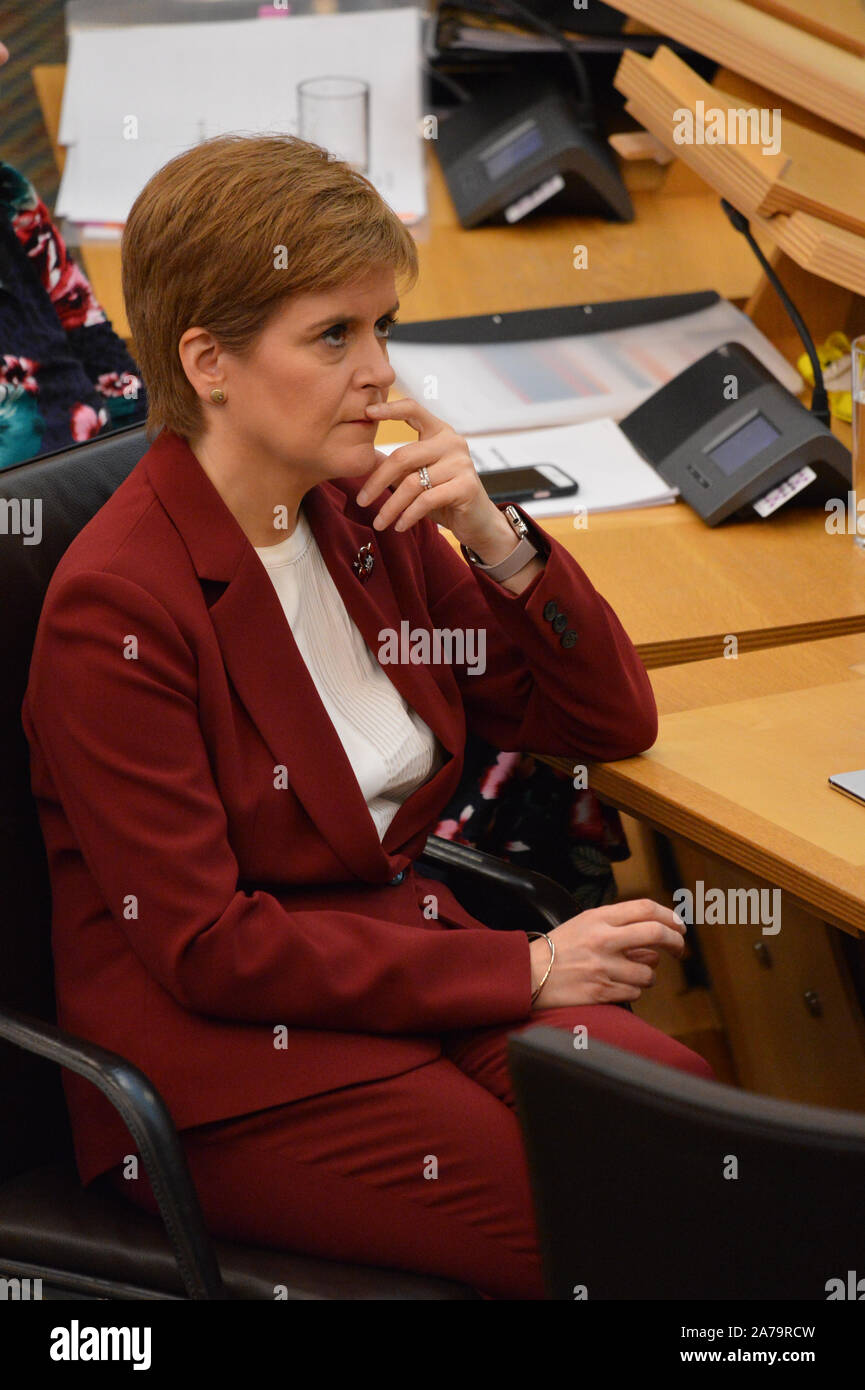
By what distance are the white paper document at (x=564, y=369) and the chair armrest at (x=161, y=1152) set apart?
3.99ft

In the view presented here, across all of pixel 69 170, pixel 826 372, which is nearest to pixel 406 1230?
pixel 826 372

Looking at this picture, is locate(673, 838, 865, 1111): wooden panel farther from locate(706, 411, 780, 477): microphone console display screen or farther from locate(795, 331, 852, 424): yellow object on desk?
locate(795, 331, 852, 424): yellow object on desk

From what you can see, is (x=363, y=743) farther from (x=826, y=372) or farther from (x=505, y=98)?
(x=505, y=98)

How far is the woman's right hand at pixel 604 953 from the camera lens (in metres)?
1.42

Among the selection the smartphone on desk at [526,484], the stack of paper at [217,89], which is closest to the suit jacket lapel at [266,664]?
the smartphone on desk at [526,484]

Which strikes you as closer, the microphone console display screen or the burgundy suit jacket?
the burgundy suit jacket

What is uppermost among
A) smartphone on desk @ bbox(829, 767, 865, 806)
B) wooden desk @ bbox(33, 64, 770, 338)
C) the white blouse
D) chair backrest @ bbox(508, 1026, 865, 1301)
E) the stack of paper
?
the stack of paper

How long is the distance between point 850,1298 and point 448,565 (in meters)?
0.92

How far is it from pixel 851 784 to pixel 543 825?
62 cm

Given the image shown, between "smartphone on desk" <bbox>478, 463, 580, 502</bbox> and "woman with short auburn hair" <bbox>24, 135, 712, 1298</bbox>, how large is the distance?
0.52 meters

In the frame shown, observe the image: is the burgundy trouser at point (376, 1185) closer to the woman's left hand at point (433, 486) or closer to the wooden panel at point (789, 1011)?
the woman's left hand at point (433, 486)

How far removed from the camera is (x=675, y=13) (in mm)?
2211

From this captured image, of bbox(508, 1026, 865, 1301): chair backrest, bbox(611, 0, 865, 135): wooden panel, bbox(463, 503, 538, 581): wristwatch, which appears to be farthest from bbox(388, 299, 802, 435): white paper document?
bbox(508, 1026, 865, 1301): chair backrest

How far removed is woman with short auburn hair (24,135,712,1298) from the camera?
1.28m
